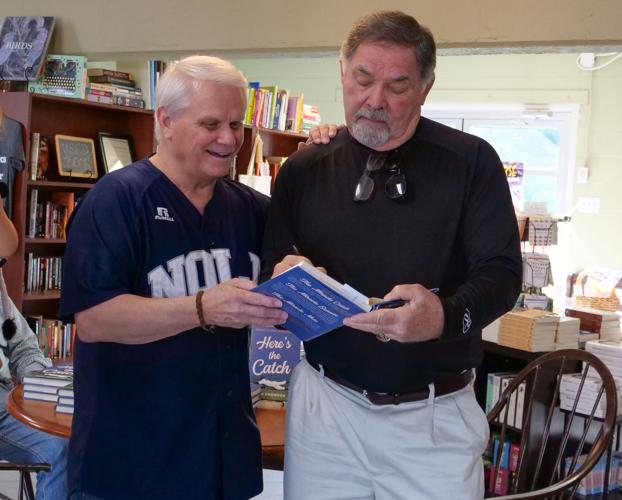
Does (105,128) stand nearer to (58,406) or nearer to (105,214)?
(58,406)

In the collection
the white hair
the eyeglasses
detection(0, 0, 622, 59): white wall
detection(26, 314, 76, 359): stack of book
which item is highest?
detection(0, 0, 622, 59): white wall

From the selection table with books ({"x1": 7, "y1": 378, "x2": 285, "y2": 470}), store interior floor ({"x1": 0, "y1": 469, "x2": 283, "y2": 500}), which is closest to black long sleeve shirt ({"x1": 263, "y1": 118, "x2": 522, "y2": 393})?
table with books ({"x1": 7, "y1": 378, "x2": 285, "y2": 470})

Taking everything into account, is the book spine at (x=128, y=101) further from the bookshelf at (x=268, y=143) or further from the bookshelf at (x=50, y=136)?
the bookshelf at (x=268, y=143)

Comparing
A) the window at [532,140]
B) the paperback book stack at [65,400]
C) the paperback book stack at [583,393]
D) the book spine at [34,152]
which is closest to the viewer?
the paperback book stack at [65,400]

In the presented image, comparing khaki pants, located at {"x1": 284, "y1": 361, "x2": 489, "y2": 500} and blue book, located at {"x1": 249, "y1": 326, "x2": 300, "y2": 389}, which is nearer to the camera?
khaki pants, located at {"x1": 284, "y1": 361, "x2": 489, "y2": 500}

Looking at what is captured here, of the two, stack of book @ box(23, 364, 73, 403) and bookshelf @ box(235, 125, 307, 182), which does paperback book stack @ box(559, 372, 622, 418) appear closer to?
stack of book @ box(23, 364, 73, 403)

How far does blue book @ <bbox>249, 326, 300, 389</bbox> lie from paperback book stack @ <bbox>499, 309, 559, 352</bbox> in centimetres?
183

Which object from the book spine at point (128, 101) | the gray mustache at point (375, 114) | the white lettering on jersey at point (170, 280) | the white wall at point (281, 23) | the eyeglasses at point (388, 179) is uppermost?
the white wall at point (281, 23)

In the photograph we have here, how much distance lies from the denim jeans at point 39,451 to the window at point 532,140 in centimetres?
696

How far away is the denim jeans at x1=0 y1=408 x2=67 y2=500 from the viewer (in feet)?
9.01

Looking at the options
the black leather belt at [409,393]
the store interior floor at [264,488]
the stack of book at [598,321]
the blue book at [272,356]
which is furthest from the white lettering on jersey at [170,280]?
the stack of book at [598,321]

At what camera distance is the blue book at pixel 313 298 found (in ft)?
5.01

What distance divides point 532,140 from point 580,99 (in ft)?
2.42

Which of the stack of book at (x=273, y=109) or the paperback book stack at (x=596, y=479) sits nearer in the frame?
the paperback book stack at (x=596, y=479)
